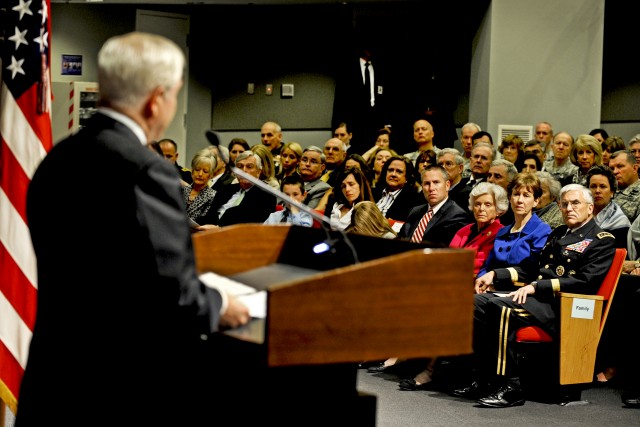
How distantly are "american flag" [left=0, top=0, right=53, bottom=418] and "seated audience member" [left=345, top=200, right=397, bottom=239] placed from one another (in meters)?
2.43

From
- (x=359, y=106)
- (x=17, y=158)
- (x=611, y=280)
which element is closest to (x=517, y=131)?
(x=359, y=106)

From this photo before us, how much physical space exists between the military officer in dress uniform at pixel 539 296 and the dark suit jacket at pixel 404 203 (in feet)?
5.02

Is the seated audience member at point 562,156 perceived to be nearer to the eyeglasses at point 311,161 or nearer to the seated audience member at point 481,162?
the seated audience member at point 481,162

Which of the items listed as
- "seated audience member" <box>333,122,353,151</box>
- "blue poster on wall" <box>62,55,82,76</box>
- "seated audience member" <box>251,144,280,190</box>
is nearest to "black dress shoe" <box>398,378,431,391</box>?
"seated audience member" <box>251,144,280,190</box>

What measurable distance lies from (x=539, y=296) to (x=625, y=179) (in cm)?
180

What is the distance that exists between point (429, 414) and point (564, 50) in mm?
5605

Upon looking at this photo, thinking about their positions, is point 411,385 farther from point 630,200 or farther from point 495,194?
point 630,200

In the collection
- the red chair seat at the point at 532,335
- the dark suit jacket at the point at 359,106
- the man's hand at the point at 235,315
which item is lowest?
the red chair seat at the point at 532,335

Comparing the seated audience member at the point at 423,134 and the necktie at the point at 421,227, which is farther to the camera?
the seated audience member at the point at 423,134

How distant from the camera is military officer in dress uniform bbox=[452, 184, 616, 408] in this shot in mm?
4754

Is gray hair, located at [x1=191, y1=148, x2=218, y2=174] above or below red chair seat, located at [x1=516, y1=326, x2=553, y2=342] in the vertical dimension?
above

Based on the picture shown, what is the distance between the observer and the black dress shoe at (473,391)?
192 inches

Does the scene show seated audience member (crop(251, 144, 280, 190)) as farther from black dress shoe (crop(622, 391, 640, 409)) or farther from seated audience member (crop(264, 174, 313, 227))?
black dress shoe (crop(622, 391, 640, 409))

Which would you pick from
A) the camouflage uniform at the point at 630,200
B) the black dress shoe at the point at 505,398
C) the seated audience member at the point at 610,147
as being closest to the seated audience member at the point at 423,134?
the seated audience member at the point at 610,147
